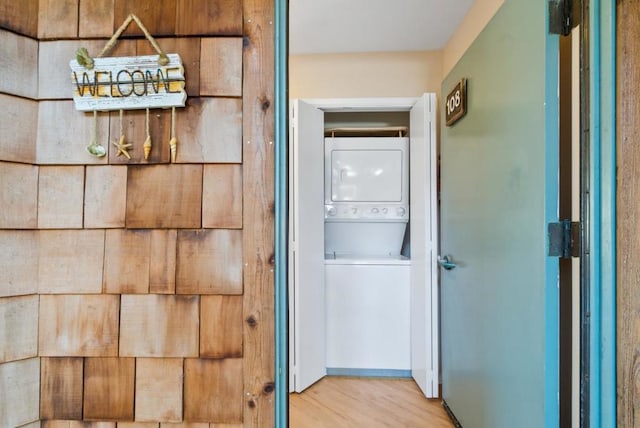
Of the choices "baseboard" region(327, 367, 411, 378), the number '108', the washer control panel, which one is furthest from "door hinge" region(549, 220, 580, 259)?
"baseboard" region(327, 367, 411, 378)

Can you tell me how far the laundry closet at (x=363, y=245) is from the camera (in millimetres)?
2270

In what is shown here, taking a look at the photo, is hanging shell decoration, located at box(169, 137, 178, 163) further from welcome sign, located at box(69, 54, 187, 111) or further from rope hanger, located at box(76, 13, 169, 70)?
rope hanger, located at box(76, 13, 169, 70)

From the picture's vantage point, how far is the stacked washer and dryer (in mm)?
2580

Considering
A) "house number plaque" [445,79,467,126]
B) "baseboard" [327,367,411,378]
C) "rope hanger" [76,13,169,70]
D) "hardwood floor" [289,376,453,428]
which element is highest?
"house number plaque" [445,79,467,126]

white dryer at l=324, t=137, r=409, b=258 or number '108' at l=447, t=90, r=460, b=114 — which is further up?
number '108' at l=447, t=90, r=460, b=114

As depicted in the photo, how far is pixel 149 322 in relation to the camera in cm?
96

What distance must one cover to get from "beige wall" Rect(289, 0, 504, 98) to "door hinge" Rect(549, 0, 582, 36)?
5.79ft

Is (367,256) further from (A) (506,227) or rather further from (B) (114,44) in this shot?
(B) (114,44)

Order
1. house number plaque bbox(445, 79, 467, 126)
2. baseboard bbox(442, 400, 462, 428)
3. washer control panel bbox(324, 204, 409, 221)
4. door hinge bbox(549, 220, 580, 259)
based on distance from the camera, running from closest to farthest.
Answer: door hinge bbox(549, 220, 580, 259) → house number plaque bbox(445, 79, 467, 126) → baseboard bbox(442, 400, 462, 428) → washer control panel bbox(324, 204, 409, 221)

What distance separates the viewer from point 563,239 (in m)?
1.02

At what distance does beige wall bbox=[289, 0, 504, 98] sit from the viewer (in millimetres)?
2748

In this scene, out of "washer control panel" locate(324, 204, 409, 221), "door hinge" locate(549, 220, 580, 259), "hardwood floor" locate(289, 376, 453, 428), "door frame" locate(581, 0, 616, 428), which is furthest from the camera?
"washer control panel" locate(324, 204, 409, 221)

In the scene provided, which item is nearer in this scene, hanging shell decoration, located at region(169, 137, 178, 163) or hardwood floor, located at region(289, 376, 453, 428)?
hanging shell decoration, located at region(169, 137, 178, 163)

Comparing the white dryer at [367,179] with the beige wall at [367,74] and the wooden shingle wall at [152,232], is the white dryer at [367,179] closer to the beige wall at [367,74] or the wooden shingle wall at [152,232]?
the beige wall at [367,74]
